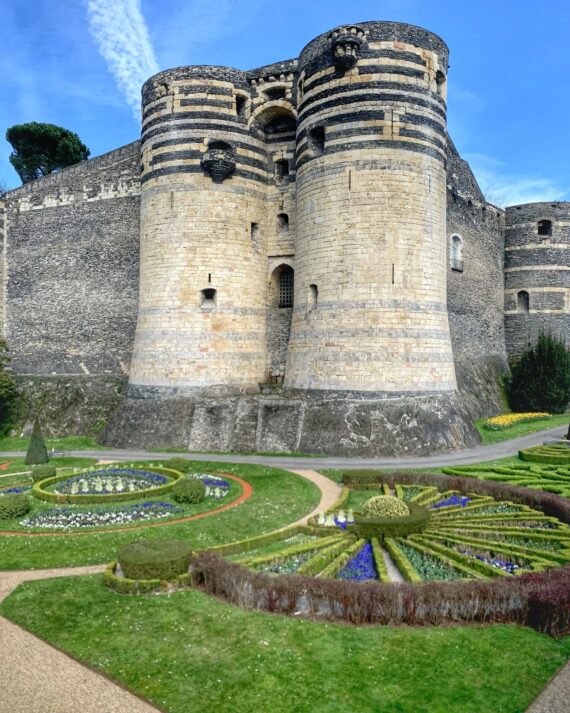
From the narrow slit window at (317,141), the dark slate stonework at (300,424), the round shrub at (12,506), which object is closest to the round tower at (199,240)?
the dark slate stonework at (300,424)

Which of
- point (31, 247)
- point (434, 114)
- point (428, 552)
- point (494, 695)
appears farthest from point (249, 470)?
point (31, 247)

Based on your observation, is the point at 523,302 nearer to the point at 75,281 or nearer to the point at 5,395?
the point at 75,281

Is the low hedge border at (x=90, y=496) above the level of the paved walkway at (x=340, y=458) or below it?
above

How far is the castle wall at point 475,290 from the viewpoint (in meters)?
37.5

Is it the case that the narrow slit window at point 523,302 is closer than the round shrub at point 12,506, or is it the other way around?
the round shrub at point 12,506

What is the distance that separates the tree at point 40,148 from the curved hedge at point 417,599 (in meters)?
Answer: 56.3

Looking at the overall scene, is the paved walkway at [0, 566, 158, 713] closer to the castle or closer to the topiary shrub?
the topiary shrub

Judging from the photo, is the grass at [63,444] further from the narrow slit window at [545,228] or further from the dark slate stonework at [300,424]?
the narrow slit window at [545,228]

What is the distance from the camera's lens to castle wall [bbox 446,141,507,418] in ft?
123

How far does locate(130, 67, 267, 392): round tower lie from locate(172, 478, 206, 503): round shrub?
12157 millimetres

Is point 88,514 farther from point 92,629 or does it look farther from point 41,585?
point 92,629

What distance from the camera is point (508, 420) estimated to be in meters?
35.4

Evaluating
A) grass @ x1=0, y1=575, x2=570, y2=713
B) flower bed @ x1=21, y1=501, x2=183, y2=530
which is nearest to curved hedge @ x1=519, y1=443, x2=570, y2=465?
flower bed @ x1=21, y1=501, x2=183, y2=530

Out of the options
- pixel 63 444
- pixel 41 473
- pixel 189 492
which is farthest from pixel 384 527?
pixel 63 444
